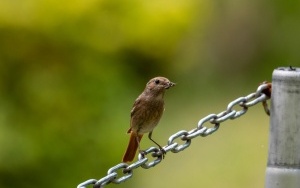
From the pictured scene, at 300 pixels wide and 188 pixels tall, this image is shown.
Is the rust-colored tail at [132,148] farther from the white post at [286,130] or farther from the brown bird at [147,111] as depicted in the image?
the white post at [286,130]

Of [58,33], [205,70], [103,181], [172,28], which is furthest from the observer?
[205,70]

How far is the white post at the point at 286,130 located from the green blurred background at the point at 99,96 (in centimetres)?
325

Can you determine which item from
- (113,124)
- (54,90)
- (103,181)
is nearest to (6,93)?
(54,90)

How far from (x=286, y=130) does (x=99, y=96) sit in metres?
3.74

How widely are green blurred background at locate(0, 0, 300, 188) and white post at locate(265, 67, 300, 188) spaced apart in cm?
325

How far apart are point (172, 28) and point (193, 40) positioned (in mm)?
2705

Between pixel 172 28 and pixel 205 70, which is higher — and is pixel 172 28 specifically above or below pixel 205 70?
below

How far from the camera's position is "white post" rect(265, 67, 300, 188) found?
3.42 m

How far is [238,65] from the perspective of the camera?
44.9 ft

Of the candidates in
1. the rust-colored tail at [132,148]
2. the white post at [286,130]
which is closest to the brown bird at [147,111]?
the rust-colored tail at [132,148]

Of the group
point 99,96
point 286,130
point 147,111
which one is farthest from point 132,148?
point 99,96

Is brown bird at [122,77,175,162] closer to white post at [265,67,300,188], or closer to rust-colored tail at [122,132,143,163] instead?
rust-colored tail at [122,132,143,163]

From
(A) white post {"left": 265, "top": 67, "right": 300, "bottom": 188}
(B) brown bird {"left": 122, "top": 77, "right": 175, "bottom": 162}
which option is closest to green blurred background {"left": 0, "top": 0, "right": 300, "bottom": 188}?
(B) brown bird {"left": 122, "top": 77, "right": 175, "bottom": 162}

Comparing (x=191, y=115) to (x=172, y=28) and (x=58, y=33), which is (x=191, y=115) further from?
(x=58, y=33)
